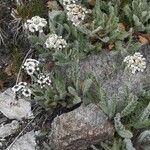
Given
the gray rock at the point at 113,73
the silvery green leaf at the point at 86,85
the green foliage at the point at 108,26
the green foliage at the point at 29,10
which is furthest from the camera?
the green foliage at the point at 29,10

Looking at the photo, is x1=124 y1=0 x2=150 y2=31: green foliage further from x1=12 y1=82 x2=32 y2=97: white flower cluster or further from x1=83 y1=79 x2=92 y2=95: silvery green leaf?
x1=12 y1=82 x2=32 y2=97: white flower cluster

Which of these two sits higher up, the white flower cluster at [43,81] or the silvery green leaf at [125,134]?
the white flower cluster at [43,81]

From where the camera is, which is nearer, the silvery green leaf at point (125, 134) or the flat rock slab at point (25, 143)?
the silvery green leaf at point (125, 134)

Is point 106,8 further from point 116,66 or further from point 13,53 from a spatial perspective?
point 13,53

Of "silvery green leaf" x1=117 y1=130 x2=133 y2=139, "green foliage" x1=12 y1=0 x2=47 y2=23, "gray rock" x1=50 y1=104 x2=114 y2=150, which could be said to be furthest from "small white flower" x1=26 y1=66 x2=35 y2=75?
"silvery green leaf" x1=117 y1=130 x2=133 y2=139

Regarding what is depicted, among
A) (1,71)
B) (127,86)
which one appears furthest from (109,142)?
(1,71)

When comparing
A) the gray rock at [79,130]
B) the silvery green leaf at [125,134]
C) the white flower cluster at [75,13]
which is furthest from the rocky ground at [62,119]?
the white flower cluster at [75,13]

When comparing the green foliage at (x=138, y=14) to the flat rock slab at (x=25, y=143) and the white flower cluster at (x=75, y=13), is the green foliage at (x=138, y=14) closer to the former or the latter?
the white flower cluster at (x=75, y=13)
